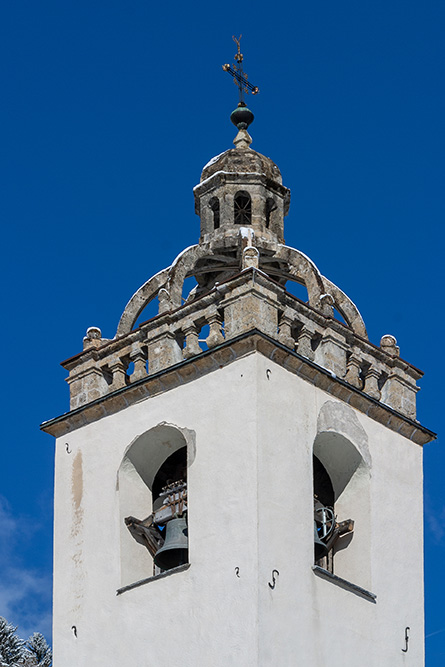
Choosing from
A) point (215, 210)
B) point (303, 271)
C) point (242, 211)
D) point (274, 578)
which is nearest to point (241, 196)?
point (242, 211)

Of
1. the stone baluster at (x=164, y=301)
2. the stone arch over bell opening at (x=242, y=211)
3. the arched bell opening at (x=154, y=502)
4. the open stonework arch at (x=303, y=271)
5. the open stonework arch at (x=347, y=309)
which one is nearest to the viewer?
the arched bell opening at (x=154, y=502)

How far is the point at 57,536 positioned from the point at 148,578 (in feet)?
6.37

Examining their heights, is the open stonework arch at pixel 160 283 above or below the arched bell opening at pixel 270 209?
below

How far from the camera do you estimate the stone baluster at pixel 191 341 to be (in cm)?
2659

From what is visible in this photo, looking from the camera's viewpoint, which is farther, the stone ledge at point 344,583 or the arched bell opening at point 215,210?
the arched bell opening at point 215,210

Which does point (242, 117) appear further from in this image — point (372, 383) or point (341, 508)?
point (341, 508)

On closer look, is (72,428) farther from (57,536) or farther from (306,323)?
(306,323)

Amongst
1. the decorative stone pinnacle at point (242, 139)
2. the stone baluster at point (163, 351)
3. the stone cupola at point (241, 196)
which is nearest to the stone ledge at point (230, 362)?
the stone baluster at point (163, 351)

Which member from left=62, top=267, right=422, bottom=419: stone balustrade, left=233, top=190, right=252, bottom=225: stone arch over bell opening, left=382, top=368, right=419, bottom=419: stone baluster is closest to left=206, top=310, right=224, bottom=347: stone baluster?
left=62, top=267, right=422, bottom=419: stone balustrade

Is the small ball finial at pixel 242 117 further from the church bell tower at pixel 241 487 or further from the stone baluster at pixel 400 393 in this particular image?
the stone baluster at pixel 400 393

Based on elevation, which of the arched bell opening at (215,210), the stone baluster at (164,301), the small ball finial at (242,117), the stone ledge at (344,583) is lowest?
the stone ledge at (344,583)

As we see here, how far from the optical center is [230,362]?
25781 millimetres

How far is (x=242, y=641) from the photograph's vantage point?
24062mm

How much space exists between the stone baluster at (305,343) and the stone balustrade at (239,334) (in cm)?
1
